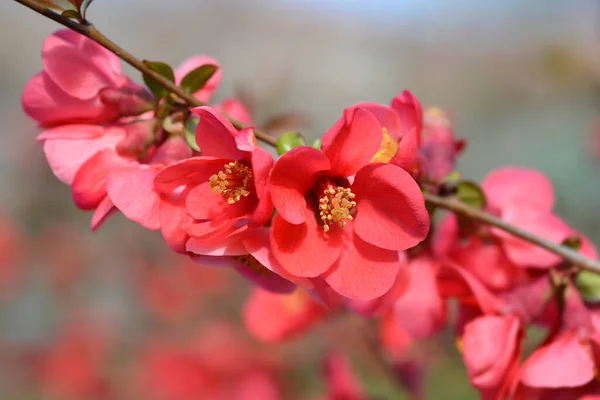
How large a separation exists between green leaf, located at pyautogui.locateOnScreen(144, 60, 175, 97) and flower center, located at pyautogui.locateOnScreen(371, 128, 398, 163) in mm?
213

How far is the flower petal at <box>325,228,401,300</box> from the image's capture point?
1.68 feet

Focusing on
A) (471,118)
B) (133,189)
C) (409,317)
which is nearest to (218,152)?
(133,189)

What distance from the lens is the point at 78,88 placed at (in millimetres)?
583

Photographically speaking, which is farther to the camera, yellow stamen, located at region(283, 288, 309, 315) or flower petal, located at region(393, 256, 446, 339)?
yellow stamen, located at region(283, 288, 309, 315)

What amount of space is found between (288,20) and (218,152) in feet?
46.1

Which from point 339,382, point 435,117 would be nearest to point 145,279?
point 339,382

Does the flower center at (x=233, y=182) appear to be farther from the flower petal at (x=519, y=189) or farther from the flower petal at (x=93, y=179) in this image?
the flower petal at (x=519, y=189)

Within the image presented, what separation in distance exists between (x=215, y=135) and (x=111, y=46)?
0.39 feet

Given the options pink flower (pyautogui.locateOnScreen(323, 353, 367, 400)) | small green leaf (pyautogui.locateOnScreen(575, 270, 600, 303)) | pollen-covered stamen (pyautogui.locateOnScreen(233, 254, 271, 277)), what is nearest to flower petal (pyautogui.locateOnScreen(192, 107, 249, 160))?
pollen-covered stamen (pyautogui.locateOnScreen(233, 254, 271, 277))

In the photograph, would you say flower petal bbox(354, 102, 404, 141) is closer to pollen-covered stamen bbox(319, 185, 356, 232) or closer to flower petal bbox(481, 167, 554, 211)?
pollen-covered stamen bbox(319, 185, 356, 232)

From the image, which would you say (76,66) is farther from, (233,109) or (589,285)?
(589,285)

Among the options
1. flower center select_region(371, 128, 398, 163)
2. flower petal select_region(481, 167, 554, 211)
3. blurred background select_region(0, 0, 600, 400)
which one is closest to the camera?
flower center select_region(371, 128, 398, 163)

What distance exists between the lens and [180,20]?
11578mm

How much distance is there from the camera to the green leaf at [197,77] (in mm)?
585
